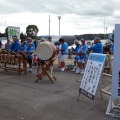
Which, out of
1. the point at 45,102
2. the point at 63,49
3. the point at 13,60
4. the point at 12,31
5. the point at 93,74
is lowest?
the point at 45,102

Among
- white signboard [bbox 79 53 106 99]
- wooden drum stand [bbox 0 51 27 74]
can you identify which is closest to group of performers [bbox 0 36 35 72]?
wooden drum stand [bbox 0 51 27 74]

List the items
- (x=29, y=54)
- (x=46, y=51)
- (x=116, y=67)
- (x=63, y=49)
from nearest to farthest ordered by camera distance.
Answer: (x=116, y=67) → (x=46, y=51) → (x=29, y=54) → (x=63, y=49)

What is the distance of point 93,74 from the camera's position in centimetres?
788

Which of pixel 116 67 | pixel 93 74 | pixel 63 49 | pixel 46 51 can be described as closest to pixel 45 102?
pixel 93 74

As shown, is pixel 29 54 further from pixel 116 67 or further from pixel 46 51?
pixel 116 67

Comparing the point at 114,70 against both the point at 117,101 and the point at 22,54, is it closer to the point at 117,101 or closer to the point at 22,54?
the point at 117,101

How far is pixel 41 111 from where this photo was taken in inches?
283

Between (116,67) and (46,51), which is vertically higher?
(46,51)

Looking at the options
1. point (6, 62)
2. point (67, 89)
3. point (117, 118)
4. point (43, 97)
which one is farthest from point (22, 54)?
point (117, 118)

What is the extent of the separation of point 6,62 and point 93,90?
23.4 ft

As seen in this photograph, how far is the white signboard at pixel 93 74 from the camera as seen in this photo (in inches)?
299

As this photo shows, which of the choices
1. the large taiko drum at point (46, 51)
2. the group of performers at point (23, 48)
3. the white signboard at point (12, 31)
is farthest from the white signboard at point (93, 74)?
the white signboard at point (12, 31)

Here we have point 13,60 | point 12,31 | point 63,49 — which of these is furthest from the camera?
point 12,31

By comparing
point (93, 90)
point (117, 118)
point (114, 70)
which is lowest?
point (117, 118)
